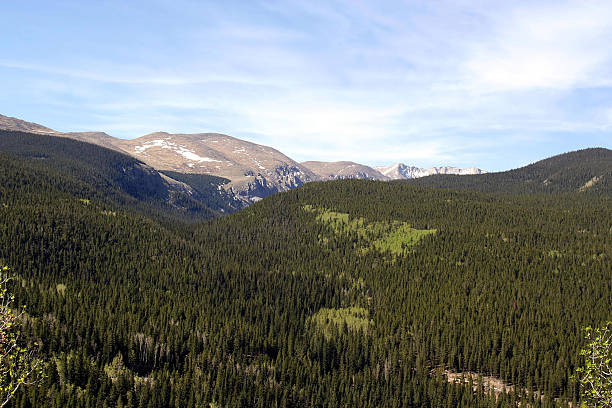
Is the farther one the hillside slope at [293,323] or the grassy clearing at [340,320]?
the grassy clearing at [340,320]

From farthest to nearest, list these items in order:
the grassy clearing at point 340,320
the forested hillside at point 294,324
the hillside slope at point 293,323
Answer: the grassy clearing at point 340,320 < the hillside slope at point 293,323 < the forested hillside at point 294,324

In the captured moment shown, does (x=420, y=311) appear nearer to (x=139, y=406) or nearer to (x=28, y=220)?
(x=139, y=406)

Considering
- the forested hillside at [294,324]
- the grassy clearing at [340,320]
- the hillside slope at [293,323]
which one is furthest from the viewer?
the grassy clearing at [340,320]

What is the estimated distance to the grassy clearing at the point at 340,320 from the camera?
164 m

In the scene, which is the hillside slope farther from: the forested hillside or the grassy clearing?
the grassy clearing

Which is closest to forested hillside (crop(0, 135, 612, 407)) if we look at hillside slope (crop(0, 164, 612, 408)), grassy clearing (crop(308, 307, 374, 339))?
hillside slope (crop(0, 164, 612, 408))

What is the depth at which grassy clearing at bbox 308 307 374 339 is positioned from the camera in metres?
164

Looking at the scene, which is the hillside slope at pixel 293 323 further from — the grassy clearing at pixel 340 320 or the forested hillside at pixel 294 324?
the grassy clearing at pixel 340 320

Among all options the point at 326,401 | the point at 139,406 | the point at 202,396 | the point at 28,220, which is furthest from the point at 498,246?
the point at 28,220

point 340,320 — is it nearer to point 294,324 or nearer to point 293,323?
point 294,324

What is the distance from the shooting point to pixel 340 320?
175m

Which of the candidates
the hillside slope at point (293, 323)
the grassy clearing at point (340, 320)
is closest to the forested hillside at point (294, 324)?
the hillside slope at point (293, 323)

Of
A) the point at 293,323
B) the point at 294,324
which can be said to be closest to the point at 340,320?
the point at 294,324

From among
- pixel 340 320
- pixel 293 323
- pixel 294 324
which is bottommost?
pixel 294 324
